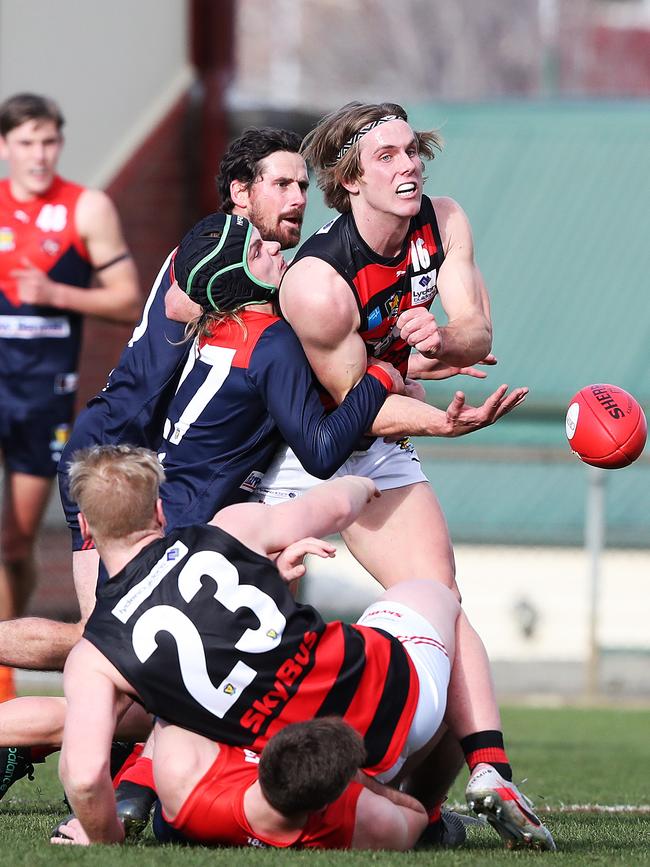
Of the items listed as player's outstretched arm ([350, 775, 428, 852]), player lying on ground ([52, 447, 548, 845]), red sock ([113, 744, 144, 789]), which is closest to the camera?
player lying on ground ([52, 447, 548, 845])

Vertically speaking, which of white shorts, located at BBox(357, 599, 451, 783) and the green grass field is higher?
white shorts, located at BBox(357, 599, 451, 783)

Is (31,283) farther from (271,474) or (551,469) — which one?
(551,469)

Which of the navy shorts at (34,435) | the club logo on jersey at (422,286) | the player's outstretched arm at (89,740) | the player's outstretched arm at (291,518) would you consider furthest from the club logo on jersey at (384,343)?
the navy shorts at (34,435)

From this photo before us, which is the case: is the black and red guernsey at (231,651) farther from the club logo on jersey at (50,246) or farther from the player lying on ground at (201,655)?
the club logo on jersey at (50,246)

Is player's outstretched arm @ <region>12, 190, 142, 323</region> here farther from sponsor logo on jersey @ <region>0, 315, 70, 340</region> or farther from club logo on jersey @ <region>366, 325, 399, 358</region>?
club logo on jersey @ <region>366, 325, 399, 358</region>

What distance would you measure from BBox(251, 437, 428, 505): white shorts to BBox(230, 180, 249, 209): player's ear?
3.16ft

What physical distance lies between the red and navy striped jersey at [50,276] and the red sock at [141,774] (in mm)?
4400

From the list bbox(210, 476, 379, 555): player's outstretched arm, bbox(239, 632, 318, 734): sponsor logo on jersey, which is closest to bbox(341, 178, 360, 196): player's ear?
bbox(210, 476, 379, 555): player's outstretched arm

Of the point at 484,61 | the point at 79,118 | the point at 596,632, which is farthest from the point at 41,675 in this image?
the point at 484,61

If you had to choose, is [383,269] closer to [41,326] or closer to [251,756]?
[251,756]

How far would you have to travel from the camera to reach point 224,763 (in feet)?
13.7

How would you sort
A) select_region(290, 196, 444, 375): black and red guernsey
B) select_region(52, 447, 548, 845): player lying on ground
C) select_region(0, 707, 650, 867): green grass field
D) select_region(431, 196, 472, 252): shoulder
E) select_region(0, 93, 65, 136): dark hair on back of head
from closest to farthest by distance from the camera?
1. select_region(0, 707, 650, 867): green grass field
2. select_region(52, 447, 548, 845): player lying on ground
3. select_region(290, 196, 444, 375): black and red guernsey
4. select_region(431, 196, 472, 252): shoulder
5. select_region(0, 93, 65, 136): dark hair on back of head

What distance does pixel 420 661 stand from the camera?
173 inches

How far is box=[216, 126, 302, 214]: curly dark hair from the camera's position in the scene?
5.64 meters
